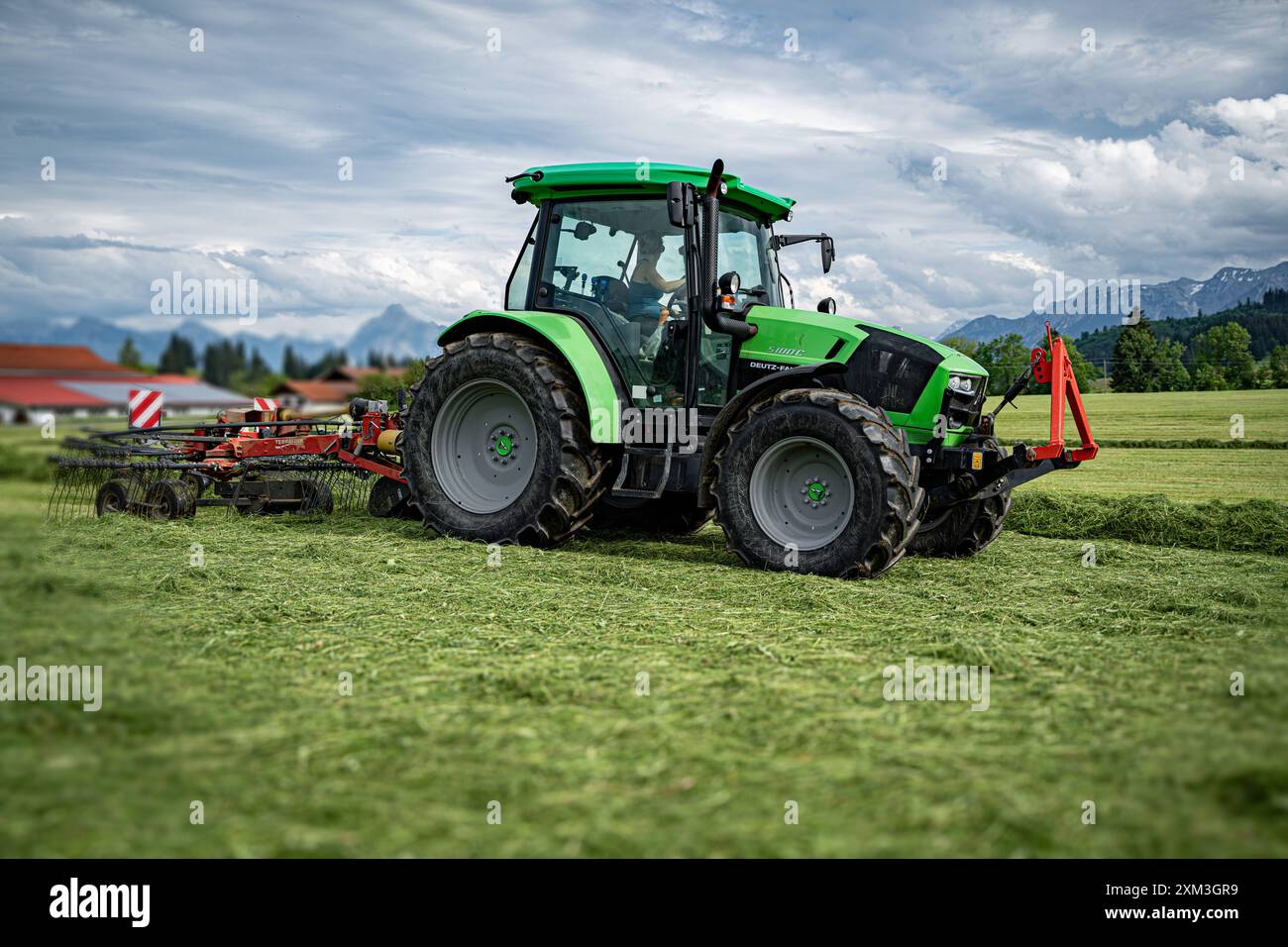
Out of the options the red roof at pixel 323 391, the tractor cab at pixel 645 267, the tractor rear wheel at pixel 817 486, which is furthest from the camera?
the tractor cab at pixel 645 267

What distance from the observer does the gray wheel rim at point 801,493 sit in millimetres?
7066

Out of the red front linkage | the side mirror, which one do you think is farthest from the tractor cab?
the red front linkage

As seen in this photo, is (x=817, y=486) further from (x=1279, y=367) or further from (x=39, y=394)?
(x=1279, y=367)

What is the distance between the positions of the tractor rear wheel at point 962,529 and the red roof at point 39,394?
257 inches

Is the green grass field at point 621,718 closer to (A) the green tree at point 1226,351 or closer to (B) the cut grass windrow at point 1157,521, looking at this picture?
(B) the cut grass windrow at point 1157,521

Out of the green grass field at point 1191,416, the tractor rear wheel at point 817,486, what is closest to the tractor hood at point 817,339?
the tractor rear wheel at point 817,486

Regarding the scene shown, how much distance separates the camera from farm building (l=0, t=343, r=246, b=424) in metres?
2.47

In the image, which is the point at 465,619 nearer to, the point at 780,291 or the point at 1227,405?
the point at 780,291

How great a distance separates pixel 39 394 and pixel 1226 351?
48.7ft

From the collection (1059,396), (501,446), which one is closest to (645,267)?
(501,446)

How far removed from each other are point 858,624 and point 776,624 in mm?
408

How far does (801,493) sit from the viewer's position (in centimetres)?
728

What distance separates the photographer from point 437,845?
8.86 ft

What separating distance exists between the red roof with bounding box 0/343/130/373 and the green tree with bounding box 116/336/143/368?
0.06ft
